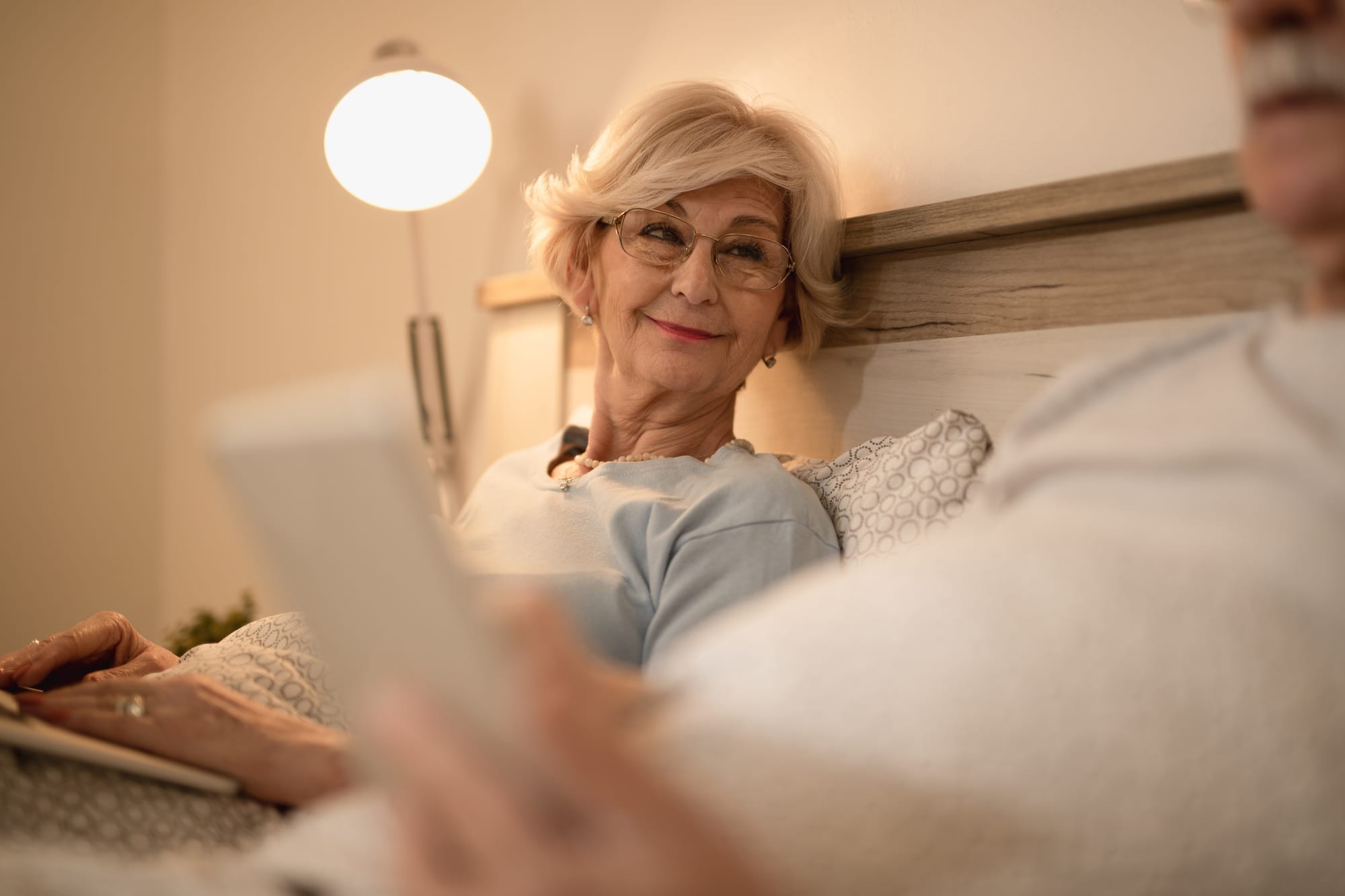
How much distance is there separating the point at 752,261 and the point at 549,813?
109 cm

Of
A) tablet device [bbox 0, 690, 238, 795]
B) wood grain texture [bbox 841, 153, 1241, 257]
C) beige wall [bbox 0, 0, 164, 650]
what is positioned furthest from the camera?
beige wall [bbox 0, 0, 164, 650]

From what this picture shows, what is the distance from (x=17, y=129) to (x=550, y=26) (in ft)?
4.50

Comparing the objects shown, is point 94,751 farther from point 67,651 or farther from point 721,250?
point 721,250

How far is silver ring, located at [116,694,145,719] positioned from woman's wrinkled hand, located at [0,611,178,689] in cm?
37

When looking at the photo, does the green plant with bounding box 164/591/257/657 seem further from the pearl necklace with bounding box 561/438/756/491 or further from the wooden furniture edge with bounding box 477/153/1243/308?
the wooden furniture edge with bounding box 477/153/1243/308

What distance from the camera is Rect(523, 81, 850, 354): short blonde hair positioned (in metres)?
1.35

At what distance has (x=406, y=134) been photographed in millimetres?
1927

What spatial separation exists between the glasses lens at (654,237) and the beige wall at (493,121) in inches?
12.5

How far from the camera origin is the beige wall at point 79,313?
94.4 inches

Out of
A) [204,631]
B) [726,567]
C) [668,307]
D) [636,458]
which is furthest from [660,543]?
[204,631]

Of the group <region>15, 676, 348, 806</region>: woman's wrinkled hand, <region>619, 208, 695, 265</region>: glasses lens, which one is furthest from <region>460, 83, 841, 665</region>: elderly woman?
<region>15, 676, 348, 806</region>: woman's wrinkled hand

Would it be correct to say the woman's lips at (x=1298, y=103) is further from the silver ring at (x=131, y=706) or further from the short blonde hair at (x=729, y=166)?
the silver ring at (x=131, y=706)

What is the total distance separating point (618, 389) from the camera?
1.49 metres

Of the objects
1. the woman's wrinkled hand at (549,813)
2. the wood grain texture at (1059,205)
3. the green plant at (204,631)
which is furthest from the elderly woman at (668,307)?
the green plant at (204,631)
